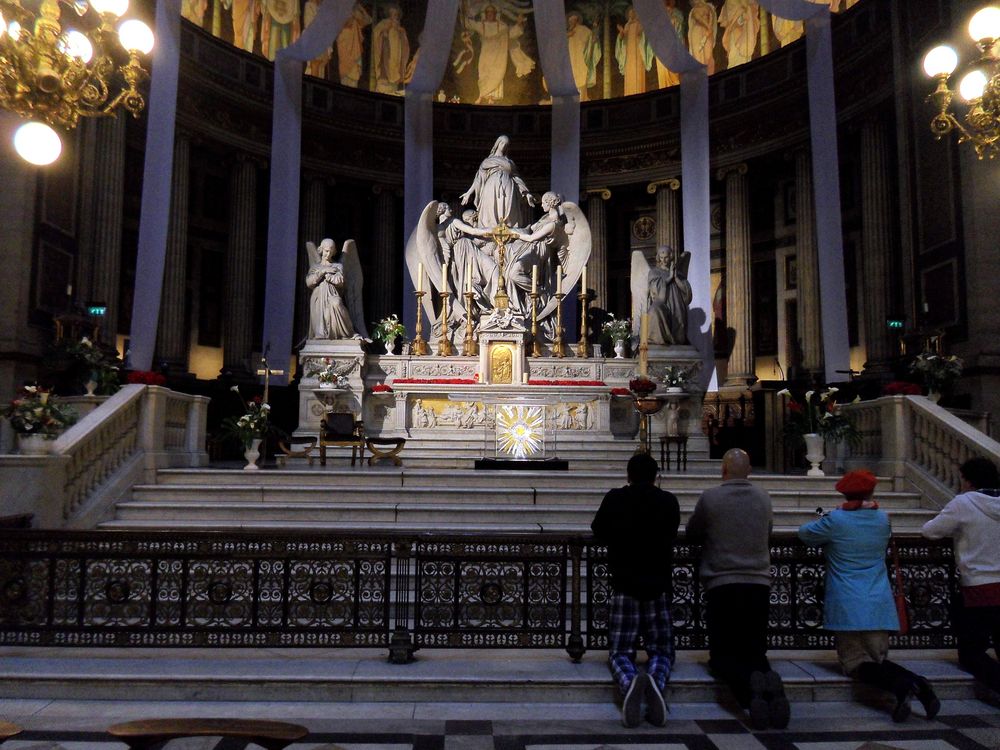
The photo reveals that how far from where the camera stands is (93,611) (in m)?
5.45

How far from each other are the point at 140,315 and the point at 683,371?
9591 millimetres

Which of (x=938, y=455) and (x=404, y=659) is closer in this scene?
(x=404, y=659)

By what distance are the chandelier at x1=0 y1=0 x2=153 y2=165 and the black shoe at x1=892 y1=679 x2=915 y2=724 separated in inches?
300

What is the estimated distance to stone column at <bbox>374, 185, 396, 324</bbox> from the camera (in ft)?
76.3

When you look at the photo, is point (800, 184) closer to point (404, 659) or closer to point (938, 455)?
point (938, 455)

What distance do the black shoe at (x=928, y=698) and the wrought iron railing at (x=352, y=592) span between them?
100 cm

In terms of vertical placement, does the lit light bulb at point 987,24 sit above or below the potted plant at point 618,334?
above

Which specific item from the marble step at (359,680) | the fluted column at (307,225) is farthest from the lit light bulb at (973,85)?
the fluted column at (307,225)

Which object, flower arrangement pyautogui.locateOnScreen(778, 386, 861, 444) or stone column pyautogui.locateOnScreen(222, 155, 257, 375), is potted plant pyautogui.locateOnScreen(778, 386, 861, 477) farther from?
stone column pyautogui.locateOnScreen(222, 155, 257, 375)

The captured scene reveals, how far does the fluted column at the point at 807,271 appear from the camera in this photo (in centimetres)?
2016

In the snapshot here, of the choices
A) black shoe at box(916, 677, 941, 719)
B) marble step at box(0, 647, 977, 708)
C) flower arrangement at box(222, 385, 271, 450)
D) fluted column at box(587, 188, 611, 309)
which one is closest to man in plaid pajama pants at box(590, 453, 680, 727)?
marble step at box(0, 647, 977, 708)

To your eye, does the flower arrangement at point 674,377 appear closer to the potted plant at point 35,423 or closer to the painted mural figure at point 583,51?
the potted plant at point 35,423

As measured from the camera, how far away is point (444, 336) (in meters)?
15.0

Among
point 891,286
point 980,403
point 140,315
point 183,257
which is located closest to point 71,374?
point 140,315
